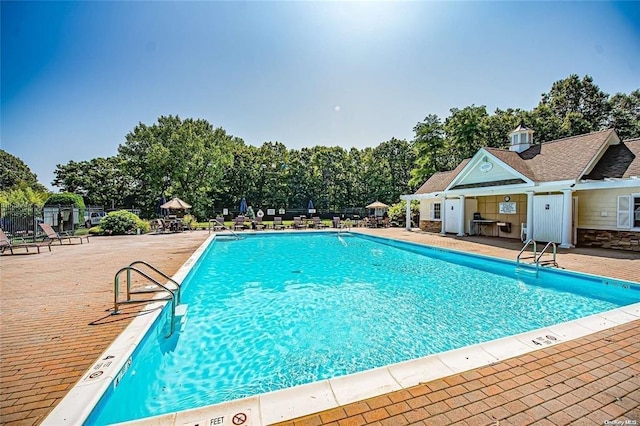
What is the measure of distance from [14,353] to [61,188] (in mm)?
45412

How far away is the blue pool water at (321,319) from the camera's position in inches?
132

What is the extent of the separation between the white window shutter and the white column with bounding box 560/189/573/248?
53.0 inches

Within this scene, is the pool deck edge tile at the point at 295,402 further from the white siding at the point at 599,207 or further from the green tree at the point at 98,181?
the green tree at the point at 98,181

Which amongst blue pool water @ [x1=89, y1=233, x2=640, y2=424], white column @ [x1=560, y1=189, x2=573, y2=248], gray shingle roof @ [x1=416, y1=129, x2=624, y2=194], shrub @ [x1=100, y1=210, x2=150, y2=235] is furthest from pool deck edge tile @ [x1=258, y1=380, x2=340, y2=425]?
shrub @ [x1=100, y1=210, x2=150, y2=235]

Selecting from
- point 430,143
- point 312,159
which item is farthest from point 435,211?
point 312,159

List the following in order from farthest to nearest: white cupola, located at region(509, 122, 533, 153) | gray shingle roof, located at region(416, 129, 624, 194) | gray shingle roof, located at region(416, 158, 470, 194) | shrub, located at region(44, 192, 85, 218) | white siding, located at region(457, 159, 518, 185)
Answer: shrub, located at region(44, 192, 85, 218), gray shingle roof, located at region(416, 158, 470, 194), white cupola, located at region(509, 122, 533, 153), white siding, located at region(457, 159, 518, 185), gray shingle roof, located at region(416, 129, 624, 194)

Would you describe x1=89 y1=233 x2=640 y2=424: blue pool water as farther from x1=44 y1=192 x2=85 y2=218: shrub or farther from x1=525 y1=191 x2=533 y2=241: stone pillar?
x1=44 y1=192 x2=85 y2=218: shrub

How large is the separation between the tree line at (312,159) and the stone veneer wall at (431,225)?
9229 millimetres

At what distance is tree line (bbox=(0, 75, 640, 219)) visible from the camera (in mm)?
26000

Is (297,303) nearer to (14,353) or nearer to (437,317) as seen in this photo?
(437,317)

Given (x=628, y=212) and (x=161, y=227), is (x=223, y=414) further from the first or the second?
(x=161, y=227)

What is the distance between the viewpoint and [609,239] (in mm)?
10516

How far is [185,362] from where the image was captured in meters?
3.79

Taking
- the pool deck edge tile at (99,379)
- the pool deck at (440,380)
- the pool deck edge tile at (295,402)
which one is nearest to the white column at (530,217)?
the pool deck at (440,380)
